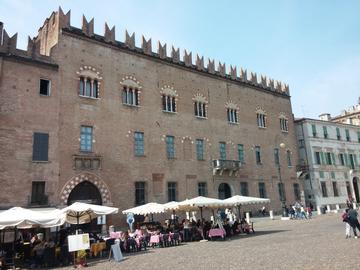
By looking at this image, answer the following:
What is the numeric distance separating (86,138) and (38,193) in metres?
4.47

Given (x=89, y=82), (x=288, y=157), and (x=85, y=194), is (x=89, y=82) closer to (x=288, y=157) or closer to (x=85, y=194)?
(x=85, y=194)

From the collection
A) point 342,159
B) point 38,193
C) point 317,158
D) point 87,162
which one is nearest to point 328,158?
point 317,158

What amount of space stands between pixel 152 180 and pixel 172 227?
6.43m

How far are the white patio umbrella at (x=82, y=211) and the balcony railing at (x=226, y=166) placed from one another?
48.0ft

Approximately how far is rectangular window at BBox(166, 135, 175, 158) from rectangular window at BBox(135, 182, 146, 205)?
327 centimetres

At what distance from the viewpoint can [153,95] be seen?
25.1 metres

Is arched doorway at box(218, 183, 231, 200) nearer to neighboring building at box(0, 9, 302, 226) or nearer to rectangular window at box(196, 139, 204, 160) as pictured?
neighboring building at box(0, 9, 302, 226)

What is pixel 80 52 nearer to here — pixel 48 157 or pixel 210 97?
pixel 48 157

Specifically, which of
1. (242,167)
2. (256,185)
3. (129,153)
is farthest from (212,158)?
(129,153)

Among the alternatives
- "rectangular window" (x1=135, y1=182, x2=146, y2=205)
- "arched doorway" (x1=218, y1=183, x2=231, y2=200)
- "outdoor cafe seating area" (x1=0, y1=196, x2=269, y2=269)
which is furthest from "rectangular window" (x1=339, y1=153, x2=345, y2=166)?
"rectangular window" (x1=135, y1=182, x2=146, y2=205)

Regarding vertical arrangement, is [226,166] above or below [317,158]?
below

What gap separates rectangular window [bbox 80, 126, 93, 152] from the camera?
2058 cm

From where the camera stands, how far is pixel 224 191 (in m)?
29.0

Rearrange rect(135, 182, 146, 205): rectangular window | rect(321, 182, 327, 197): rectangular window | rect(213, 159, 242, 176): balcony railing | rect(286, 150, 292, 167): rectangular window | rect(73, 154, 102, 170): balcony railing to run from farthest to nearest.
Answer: rect(321, 182, 327, 197): rectangular window, rect(286, 150, 292, 167): rectangular window, rect(213, 159, 242, 176): balcony railing, rect(135, 182, 146, 205): rectangular window, rect(73, 154, 102, 170): balcony railing
